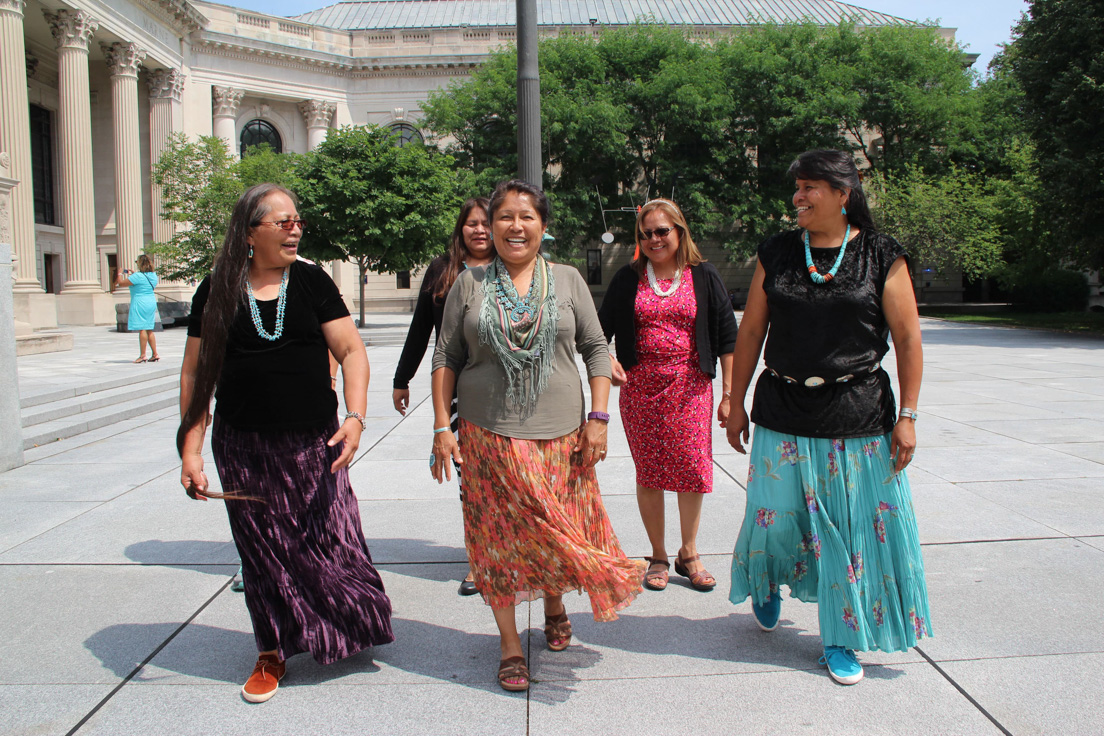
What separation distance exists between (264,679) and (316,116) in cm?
4528

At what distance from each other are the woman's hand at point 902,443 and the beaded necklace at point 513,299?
54.5 inches

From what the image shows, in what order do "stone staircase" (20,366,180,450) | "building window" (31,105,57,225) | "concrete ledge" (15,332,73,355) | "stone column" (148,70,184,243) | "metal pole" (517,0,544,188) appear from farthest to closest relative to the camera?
"stone column" (148,70,184,243), "building window" (31,105,57,225), "concrete ledge" (15,332,73,355), "stone staircase" (20,366,180,450), "metal pole" (517,0,544,188)

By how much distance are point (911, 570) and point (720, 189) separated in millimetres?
35618

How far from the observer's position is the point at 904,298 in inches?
115

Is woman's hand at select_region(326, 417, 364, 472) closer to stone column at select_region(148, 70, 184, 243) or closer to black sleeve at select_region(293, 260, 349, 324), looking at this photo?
black sleeve at select_region(293, 260, 349, 324)

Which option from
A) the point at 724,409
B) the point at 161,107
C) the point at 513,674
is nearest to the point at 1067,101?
the point at 724,409

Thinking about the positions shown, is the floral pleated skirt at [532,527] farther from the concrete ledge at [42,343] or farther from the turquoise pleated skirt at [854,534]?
the concrete ledge at [42,343]

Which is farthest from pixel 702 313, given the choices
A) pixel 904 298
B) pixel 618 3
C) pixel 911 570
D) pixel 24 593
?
pixel 618 3

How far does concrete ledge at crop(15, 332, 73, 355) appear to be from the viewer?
16.0 m

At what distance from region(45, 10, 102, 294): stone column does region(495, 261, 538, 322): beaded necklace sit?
30.7 m

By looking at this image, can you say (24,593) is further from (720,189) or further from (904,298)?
(720,189)

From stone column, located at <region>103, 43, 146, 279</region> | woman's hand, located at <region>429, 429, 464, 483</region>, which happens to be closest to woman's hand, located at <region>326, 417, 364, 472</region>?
woman's hand, located at <region>429, 429, 464, 483</region>

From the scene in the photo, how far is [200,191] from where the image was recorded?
27.6 metres

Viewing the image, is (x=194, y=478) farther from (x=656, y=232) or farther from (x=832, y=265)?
(x=832, y=265)
